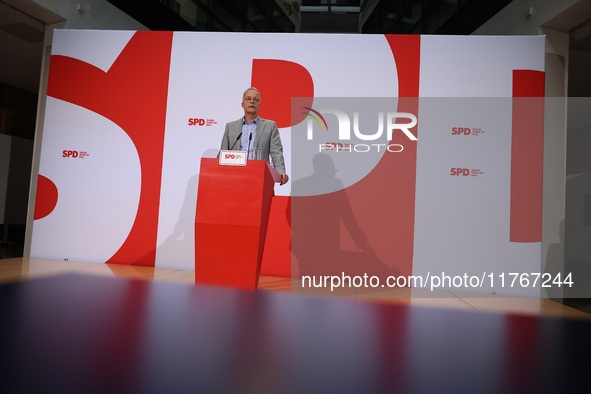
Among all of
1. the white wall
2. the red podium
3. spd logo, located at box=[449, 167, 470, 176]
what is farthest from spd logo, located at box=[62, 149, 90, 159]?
the white wall

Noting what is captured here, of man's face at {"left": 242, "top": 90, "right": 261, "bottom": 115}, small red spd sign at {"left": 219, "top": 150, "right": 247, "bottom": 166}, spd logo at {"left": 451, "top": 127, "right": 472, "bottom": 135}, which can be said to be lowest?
small red spd sign at {"left": 219, "top": 150, "right": 247, "bottom": 166}

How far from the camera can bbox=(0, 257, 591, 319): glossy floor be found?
101 inches

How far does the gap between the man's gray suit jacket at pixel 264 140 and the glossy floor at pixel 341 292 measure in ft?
3.12

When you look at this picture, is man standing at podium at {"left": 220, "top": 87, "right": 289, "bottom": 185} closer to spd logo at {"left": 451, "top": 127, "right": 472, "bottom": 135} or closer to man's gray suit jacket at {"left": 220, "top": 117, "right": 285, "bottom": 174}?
man's gray suit jacket at {"left": 220, "top": 117, "right": 285, "bottom": 174}

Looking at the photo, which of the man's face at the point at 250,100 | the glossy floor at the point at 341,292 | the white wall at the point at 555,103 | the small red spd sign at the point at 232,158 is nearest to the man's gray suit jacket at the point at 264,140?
the man's face at the point at 250,100

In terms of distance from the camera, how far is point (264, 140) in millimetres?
2799

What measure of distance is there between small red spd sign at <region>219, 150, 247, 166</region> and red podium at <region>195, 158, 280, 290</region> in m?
0.02

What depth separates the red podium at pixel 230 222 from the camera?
88.4 inches

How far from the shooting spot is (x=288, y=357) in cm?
111

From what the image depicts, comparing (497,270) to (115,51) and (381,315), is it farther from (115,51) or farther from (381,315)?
(115,51)

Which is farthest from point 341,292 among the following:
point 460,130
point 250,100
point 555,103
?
point 555,103

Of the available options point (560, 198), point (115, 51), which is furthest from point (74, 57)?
point (560, 198)

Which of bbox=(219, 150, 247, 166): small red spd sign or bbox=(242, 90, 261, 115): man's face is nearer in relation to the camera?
bbox=(219, 150, 247, 166): small red spd sign

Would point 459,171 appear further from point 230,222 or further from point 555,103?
point 230,222
